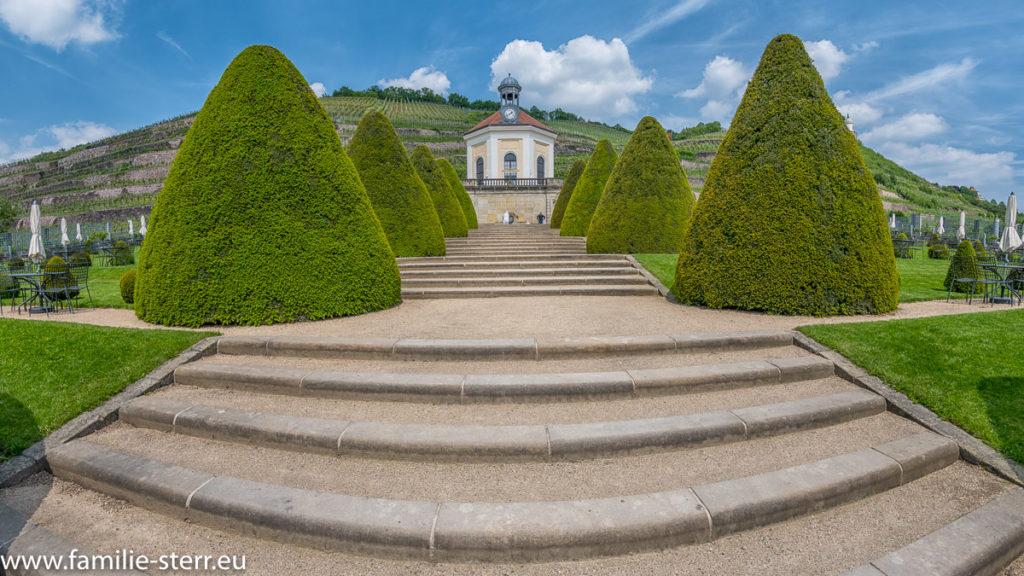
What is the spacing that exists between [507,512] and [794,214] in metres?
7.22

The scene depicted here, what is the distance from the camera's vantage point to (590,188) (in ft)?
65.4

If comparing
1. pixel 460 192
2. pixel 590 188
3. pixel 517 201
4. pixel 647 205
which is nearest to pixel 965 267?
pixel 647 205

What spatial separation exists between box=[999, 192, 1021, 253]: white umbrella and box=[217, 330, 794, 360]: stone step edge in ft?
27.6

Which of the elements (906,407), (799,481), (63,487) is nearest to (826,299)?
(906,407)

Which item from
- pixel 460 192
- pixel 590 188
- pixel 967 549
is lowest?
pixel 967 549

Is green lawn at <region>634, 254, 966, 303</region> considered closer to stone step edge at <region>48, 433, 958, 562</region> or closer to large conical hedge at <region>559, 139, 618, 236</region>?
large conical hedge at <region>559, 139, 618, 236</region>

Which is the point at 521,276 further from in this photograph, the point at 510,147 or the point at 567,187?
the point at 510,147

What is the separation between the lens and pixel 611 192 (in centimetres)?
1473

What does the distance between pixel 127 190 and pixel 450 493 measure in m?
80.0

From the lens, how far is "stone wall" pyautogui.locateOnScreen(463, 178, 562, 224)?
113ft

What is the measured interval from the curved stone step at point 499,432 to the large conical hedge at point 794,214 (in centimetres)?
375

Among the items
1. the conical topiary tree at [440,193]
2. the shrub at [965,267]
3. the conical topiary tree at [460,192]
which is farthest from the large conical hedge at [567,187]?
the shrub at [965,267]

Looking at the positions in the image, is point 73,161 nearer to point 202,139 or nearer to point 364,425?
point 202,139

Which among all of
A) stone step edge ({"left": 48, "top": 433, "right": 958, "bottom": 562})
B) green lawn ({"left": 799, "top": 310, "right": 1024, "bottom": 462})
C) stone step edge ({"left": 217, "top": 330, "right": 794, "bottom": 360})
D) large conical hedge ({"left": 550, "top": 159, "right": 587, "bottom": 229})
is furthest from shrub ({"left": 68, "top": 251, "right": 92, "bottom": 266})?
large conical hedge ({"left": 550, "top": 159, "right": 587, "bottom": 229})
